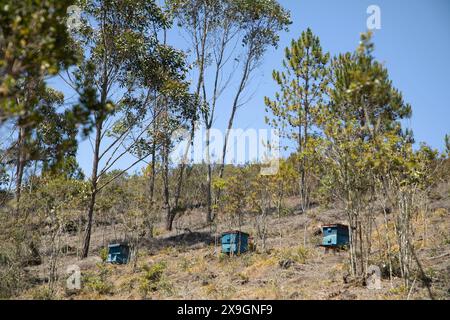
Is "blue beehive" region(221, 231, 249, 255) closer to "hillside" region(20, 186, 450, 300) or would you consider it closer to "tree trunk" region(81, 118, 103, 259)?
"hillside" region(20, 186, 450, 300)

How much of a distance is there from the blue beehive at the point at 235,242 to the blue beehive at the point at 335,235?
3.15 m

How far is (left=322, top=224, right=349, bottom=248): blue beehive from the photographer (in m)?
13.4

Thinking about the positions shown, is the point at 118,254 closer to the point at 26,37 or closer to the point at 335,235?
the point at 335,235

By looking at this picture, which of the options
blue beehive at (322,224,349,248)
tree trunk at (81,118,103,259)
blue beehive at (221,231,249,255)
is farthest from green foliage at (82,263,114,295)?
blue beehive at (322,224,349,248)

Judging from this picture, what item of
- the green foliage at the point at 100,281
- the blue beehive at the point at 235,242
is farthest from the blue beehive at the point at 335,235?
the green foliage at the point at 100,281

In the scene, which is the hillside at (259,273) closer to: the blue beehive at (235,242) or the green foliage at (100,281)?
the green foliage at (100,281)

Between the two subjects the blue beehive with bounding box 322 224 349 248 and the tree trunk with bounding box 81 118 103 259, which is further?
the tree trunk with bounding box 81 118 103 259

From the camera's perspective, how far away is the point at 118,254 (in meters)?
16.8

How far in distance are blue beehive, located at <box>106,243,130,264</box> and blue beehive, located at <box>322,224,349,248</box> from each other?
7785 millimetres

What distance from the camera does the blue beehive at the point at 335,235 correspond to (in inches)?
529

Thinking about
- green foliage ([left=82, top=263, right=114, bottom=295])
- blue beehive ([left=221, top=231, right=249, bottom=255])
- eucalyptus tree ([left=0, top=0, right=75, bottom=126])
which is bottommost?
green foliage ([left=82, top=263, right=114, bottom=295])
